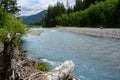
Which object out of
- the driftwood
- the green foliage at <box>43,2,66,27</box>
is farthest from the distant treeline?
the driftwood

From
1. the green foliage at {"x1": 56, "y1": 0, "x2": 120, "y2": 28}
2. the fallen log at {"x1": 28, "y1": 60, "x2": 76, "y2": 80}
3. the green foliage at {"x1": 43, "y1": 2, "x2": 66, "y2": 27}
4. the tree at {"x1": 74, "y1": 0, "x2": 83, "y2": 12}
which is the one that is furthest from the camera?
the green foliage at {"x1": 43, "y1": 2, "x2": 66, "y2": 27}

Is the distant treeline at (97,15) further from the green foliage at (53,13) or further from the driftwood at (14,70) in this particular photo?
the driftwood at (14,70)

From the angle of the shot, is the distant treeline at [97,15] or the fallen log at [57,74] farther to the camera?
the distant treeline at [97,15]

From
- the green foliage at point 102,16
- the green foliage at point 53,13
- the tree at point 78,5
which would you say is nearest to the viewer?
the green foliage at point 102,16

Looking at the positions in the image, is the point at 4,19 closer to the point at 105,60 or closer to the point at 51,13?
the point at 105,60

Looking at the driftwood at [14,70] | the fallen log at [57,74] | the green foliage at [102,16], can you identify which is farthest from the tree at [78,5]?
the driftwood at [14,70]

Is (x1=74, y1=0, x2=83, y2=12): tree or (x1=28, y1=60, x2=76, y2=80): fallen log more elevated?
(x1=74, y1=0, x2=83, y2=12): tree

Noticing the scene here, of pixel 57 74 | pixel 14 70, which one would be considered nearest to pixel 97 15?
pixel 57 74

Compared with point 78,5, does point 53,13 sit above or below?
below

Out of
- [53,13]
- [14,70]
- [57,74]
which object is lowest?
[53,13]

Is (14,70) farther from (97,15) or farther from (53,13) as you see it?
(53,13)

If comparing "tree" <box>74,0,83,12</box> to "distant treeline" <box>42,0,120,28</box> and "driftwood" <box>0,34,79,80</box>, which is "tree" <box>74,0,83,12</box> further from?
"driftwood" <box>0,34,79,80</box>

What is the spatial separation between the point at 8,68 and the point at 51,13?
18259 cm

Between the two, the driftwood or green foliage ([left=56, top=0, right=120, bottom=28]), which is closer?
the driftwood
